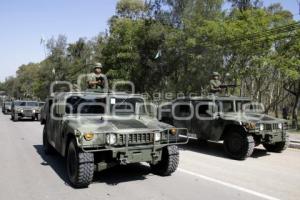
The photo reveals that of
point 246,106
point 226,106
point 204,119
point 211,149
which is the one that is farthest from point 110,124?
point 246,106

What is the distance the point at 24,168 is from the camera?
9.23m

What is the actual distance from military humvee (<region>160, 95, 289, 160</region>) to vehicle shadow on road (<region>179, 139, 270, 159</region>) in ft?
1.09

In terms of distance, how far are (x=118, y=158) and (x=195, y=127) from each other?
227 inches

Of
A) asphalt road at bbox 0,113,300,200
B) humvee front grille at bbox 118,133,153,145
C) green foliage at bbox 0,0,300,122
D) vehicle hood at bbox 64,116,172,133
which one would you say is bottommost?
asphalt road at bbox 0,113,300,200

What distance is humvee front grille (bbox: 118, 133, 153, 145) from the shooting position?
289 inches

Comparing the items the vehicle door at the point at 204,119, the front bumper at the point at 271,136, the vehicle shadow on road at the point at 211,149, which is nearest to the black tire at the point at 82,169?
the vehicle shadow on road at the point at 211,149

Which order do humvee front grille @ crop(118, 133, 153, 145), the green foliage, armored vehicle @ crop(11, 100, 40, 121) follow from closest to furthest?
Result: humvee front grille @ crop(118, 133, 153, 145), the green foliage, armored vehicle @ crop(11, 100, 40, 121)

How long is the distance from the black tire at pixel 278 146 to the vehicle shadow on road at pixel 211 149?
0.62 ft

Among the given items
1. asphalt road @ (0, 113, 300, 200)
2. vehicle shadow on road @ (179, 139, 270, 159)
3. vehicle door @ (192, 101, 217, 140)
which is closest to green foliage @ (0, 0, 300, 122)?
vehicle shadow on road @ (179, 139, 270, 159)

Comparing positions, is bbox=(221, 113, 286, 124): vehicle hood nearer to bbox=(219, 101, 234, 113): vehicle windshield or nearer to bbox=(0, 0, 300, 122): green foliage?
bbox=(219, 101, 234, 113): vehicle windshield

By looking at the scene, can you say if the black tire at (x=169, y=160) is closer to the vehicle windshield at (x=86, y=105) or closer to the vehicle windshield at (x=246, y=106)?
the vehicle windshield at (x=86, y=105)

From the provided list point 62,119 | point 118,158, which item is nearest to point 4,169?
point 62,119

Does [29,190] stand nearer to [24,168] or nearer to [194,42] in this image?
[24,168]

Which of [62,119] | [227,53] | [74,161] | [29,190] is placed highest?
[227,53]
